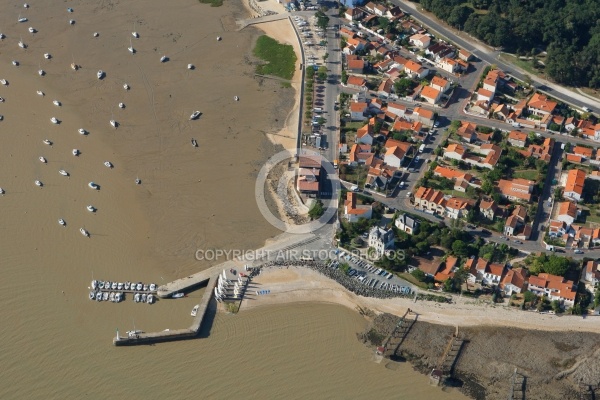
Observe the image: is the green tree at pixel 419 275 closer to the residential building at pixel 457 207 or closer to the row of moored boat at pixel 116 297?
the residential building at pixel 457 207

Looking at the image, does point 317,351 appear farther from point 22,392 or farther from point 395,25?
point 395,25

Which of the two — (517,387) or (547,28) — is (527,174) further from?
(547,28)

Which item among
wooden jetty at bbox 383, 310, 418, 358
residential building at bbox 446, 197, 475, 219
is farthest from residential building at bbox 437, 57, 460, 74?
wooden jetty at bbox 383, 310, 418, 358

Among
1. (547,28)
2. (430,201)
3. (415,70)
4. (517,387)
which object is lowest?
(517,387)

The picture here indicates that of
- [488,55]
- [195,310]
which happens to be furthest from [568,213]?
[195,310]


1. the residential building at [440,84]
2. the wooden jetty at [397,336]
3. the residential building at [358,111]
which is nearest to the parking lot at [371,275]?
the wooden jetty at [397,336]

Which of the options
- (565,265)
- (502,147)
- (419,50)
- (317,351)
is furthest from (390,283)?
(419,50)
